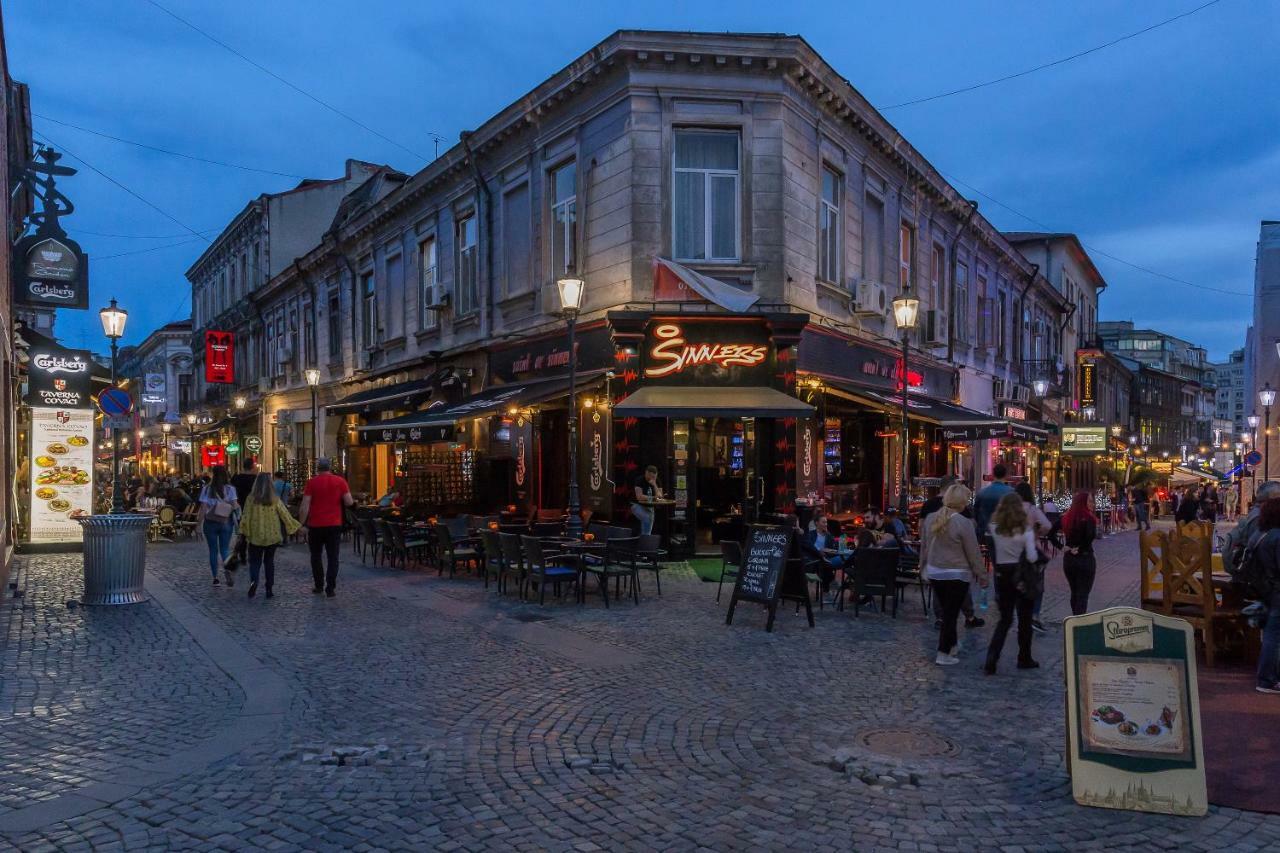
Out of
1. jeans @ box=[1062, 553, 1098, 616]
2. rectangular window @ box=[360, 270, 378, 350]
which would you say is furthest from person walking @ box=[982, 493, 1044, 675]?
rectangular window @ box=[360, 270, 378, 350]

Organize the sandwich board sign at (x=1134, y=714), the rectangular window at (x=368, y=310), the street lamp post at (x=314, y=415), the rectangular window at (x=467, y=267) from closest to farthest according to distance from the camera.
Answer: the sandwich board sign at (x=1134, y=714), the rectangular window at (x=467, y=267), the street lamp post at (x=314, y=415), the rectangular window at (x=368, y=310)

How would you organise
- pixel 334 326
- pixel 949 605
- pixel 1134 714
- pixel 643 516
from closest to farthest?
pixel 1134 714
pixel 949 605
pixel 643 516
pixel 334 326

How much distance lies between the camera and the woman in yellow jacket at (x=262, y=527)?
11.6 metres

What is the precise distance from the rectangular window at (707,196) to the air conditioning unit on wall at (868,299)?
372 centimetres

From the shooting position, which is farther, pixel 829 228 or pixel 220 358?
pixel 220 358

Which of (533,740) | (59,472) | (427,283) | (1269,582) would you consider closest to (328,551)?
(533,740)

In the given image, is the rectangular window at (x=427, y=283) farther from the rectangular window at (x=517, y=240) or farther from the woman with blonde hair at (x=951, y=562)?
the woman with blonde hair at (x=951, y=562)

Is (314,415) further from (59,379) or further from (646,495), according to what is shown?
(646,495)

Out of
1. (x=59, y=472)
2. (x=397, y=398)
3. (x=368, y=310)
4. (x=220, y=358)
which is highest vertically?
(x=368, y=310)

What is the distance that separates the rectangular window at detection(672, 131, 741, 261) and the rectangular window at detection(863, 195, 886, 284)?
14.6 ft

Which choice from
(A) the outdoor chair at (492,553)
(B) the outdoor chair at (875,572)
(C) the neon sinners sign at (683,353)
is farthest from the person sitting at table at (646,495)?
(B) the outdoor chair at (875,572)

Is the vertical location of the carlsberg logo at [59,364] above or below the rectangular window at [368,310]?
below

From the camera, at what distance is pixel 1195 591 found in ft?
28.1

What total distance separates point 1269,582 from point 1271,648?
507mm
